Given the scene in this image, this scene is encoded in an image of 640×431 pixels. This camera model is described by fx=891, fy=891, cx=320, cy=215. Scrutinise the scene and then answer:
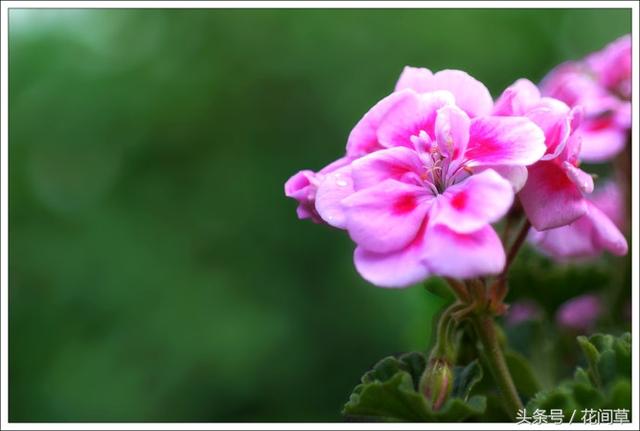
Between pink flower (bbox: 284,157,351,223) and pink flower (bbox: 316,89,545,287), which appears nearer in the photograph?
pink flower (bbox: 316,89,545,287)

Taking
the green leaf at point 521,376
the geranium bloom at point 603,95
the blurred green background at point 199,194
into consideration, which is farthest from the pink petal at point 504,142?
the blurred green background at point 199,194

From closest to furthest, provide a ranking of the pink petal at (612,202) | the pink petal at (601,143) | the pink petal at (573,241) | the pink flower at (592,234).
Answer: the pink flower at (592,234), the pink petal at (573,241), the pink petal at (601,143), the pink petal at (612,202)

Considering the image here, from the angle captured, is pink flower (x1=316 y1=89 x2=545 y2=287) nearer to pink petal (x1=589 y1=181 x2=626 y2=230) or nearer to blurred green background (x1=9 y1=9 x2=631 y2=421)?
pink petal (x1=589 y1=181 x2=626 y2=230)

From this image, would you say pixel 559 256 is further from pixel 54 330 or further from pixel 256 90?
pixel 256 90

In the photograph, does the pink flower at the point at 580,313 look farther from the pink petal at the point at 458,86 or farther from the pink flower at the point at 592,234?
the pink petal at the point at 458,86

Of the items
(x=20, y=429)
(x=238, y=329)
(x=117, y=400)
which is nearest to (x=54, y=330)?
(x=117, y=400)

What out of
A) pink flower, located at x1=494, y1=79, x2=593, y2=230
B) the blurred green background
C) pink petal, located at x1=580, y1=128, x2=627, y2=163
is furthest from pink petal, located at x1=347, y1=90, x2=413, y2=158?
the blurred green background

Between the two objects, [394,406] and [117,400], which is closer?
[394,406]
